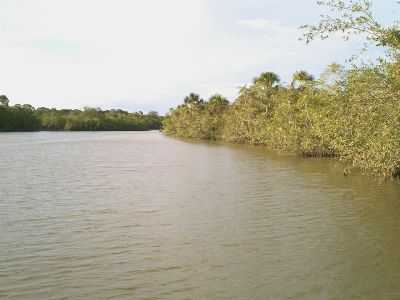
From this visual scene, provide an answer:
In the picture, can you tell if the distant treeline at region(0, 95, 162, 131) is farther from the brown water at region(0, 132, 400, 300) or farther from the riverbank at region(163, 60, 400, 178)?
the brown water at region(0, 132, 400, 300)

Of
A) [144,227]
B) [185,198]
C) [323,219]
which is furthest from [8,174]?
[323,219]

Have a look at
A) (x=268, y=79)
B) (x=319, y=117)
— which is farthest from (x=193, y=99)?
(x=319, y=117)

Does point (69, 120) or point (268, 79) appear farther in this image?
point (69, 120)

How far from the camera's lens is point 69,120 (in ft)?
500

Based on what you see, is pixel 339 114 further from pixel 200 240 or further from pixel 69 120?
pixel 69 120

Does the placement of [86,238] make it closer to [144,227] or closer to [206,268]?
[144,227]

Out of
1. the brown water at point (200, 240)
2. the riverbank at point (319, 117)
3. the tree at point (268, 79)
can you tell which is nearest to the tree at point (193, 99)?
the riverbank at point (319, 117)

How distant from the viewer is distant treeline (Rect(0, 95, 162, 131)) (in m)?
128

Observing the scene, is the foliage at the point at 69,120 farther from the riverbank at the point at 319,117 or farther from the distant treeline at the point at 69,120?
the riverbank at the point at 319,117

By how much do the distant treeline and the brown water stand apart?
11137 centimetres

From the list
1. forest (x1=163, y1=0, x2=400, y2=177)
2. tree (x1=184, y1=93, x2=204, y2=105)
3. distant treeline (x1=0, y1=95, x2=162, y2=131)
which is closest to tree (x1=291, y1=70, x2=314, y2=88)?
forest (x1=163, y1=0, x2=400, y2=177)

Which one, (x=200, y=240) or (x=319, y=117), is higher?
(x=319, y=117)

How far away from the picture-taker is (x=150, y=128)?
191 metres

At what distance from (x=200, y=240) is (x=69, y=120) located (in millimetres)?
146215
